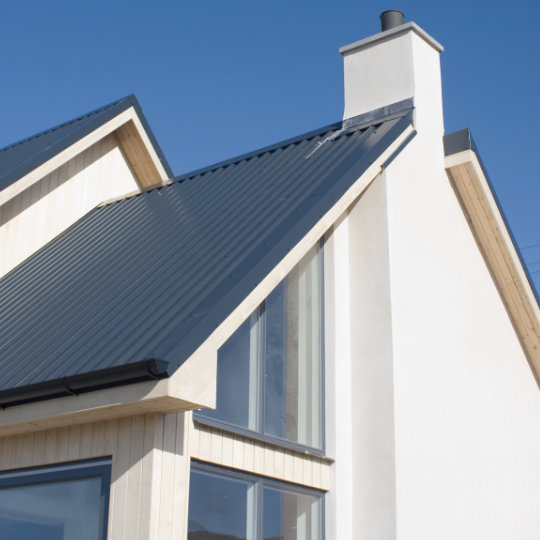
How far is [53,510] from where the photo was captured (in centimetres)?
755

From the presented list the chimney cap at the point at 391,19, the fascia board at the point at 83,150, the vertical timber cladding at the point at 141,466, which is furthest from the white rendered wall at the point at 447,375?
the fascia board at the point at 83,150

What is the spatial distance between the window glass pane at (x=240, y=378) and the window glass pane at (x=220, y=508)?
0.57 m

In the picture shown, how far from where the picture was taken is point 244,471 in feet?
26.8

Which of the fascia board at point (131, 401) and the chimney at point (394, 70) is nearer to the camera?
the fascia board at point (131, 401)

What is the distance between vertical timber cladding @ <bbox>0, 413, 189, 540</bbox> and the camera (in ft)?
22.7

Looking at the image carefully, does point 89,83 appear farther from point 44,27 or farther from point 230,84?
point 230,84

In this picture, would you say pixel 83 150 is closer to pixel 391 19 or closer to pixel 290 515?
pixel 391 19

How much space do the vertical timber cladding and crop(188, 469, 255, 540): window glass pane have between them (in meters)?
0.38

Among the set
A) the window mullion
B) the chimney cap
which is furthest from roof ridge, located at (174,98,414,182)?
the window mullion

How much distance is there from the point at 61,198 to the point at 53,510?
19.8 ft

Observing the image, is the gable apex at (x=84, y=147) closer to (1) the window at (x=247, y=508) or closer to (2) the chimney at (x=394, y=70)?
(2) the chimney at (x=394, y=70)

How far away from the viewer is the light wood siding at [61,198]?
11836 mm

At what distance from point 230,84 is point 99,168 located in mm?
7912

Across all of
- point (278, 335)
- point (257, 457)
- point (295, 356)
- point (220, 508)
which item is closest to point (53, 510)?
point (220, 508)
